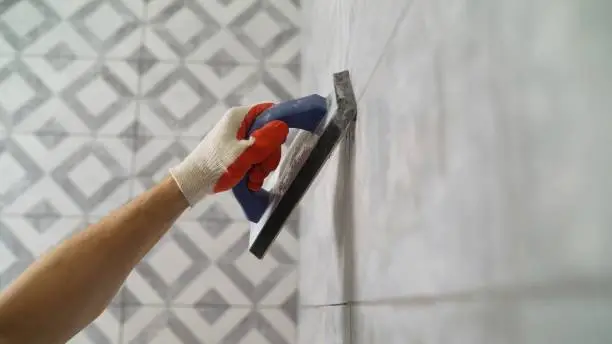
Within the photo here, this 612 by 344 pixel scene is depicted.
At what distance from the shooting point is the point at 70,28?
1363mm

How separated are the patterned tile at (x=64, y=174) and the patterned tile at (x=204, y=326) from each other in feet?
0.82

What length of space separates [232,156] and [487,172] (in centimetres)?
43

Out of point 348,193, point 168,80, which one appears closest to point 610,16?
point 348,193

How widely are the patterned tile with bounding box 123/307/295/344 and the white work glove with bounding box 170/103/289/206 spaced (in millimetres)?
619

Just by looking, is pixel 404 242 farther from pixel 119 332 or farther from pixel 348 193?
pixel 119 332

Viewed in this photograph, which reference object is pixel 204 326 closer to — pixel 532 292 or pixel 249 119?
pixel 249 119

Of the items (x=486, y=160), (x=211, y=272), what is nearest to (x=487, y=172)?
(x=486, y=160)

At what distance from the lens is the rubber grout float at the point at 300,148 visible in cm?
58

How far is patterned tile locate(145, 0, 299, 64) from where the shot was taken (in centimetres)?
137

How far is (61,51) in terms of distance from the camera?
1.35 m

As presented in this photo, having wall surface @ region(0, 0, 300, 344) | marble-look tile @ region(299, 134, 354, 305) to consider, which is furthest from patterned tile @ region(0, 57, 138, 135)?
marble-look tile @ region(299, 134, 354, 305)

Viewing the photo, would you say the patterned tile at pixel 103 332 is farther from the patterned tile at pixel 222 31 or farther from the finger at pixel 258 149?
the finger at pixel 258 149

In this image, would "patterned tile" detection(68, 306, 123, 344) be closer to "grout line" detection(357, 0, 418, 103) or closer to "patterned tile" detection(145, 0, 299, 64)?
"patterned tile" detection(145, 0, 299, 64)

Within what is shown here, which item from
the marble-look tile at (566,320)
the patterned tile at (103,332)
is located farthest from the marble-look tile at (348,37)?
the patterned tile at (103,332)
